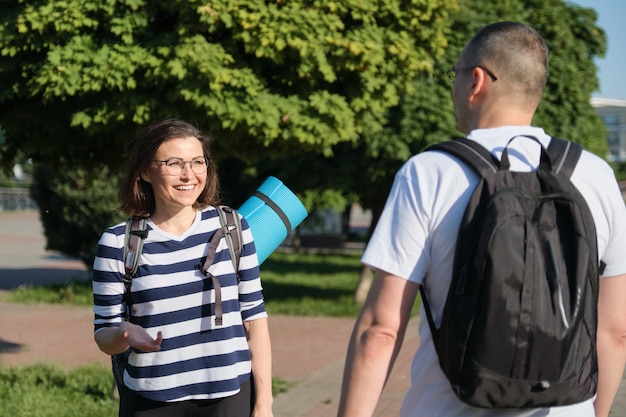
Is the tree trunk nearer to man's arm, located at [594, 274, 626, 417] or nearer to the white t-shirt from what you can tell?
man's arm, located at [594, 274, 626, 417]

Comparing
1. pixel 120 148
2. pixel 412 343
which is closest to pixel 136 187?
pixel 120 148

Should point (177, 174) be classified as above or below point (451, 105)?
below

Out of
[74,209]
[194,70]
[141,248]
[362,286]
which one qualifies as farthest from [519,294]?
[74,209]

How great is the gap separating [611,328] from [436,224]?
23.4 inches

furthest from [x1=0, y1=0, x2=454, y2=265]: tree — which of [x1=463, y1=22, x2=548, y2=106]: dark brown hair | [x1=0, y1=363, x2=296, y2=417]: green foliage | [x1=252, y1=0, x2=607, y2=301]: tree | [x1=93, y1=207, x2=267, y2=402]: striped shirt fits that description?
[x1=252, y1=0, x2=607, y2=301]: tree

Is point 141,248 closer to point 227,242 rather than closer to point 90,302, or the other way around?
point 227,242

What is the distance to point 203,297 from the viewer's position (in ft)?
9.86

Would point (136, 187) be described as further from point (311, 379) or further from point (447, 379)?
point (311, 379)

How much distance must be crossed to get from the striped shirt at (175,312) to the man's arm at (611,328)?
1230 millimetres

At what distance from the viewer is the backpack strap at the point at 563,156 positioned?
2.16 meters

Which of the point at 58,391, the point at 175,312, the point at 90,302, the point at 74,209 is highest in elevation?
the point at 175,312

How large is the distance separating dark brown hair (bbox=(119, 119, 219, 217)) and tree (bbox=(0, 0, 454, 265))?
2.97 m

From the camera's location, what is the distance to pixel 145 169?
10.5 ft

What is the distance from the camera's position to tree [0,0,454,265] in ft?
20.5
